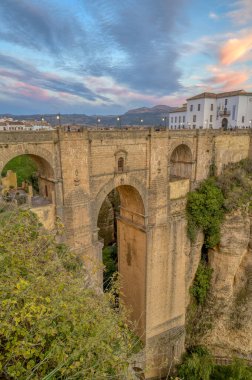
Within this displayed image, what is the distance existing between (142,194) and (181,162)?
4676 mm

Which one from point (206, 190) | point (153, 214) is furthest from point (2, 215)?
point (206, 190)

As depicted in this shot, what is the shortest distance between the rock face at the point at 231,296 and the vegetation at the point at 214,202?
1.99 ft

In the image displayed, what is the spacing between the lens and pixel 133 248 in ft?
52.1

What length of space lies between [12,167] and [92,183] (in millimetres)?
20156

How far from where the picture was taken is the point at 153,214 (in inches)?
590

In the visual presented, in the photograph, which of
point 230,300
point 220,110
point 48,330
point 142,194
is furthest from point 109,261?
point 220,110

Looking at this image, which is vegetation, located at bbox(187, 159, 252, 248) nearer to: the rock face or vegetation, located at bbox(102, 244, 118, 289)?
the rock face

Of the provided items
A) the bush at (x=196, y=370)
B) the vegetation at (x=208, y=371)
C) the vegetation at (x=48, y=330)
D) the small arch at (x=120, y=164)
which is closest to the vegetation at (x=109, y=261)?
the bush at (x=196, y=370)

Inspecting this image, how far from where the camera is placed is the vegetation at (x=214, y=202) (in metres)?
16.7

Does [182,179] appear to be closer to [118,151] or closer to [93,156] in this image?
[118,151]

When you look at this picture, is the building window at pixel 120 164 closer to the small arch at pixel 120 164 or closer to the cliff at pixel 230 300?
the small arch at pixel 120 164

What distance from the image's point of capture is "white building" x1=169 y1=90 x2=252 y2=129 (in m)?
36.7

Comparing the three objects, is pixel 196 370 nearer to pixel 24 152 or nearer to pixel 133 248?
pixel 133 248

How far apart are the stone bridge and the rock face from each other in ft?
5.81
